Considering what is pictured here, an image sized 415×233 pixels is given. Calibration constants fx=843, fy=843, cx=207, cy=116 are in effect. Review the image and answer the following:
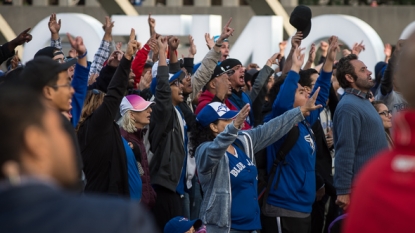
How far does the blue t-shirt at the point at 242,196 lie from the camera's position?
6.79m

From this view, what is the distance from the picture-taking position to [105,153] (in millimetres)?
6617

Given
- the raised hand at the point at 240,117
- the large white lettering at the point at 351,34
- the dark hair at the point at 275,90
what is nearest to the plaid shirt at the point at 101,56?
the dark hair at the point at 275,90

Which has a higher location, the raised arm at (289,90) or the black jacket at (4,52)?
the black jacket at (4,52)

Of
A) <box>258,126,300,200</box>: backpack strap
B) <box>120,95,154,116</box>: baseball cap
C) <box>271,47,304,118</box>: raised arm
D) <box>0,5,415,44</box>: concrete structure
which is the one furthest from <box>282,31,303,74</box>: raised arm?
<box>0,5,415,44</box>: concrete structure

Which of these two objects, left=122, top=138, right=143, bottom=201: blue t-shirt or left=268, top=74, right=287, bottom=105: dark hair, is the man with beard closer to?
left=268, top=74, right=287, bottom=105: dark hair

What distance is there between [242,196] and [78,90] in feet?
5.14

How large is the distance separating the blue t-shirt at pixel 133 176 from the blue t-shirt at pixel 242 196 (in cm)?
76

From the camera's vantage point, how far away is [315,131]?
8.54m

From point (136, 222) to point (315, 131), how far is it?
6.58 meters

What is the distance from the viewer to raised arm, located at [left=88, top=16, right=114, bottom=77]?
28.9ft

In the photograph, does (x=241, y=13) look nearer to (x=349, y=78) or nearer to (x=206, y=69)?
(x=206, y=69)

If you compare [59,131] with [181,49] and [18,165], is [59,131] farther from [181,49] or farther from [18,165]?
[181,49]

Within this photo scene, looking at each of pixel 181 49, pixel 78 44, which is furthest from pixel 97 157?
pixel 181 49

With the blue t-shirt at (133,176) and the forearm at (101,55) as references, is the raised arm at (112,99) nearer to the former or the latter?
the blue t-shirt at (133,176)
